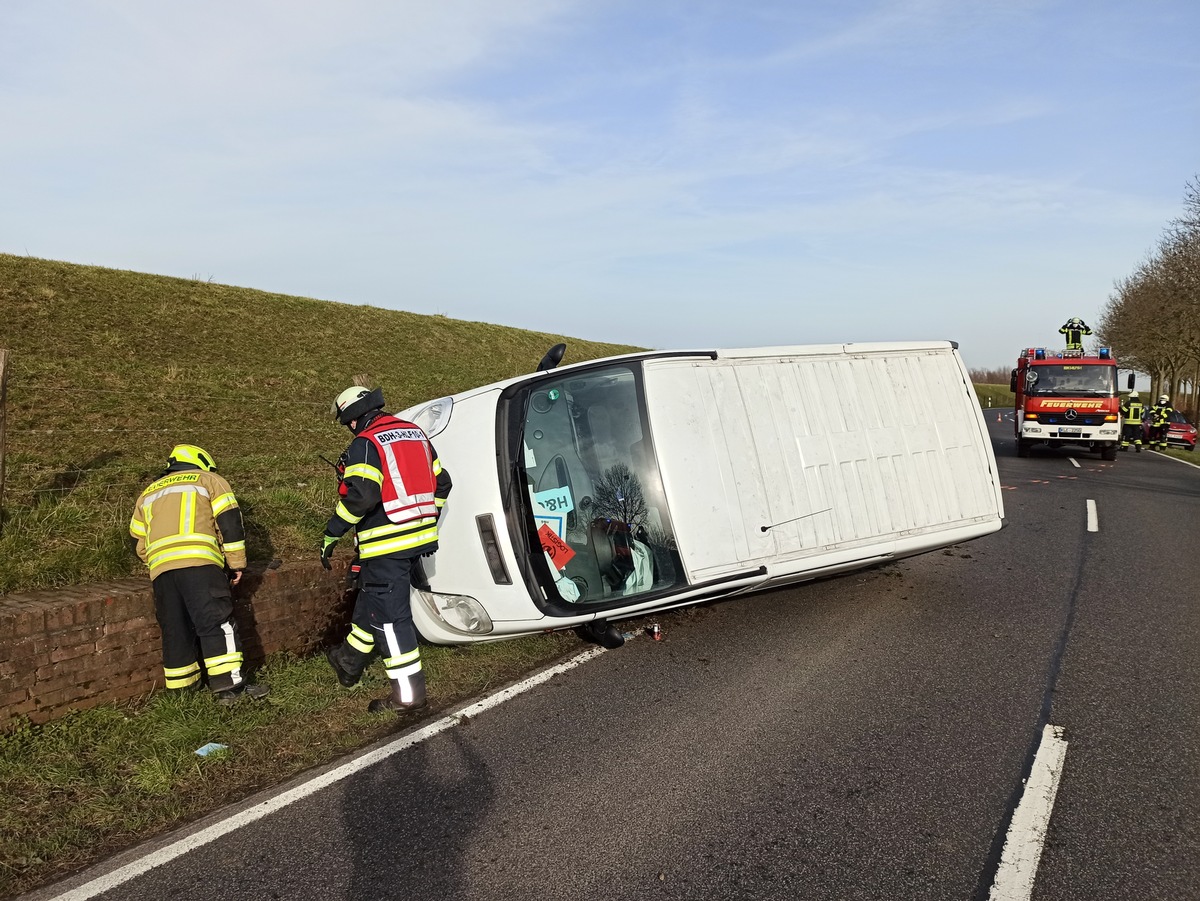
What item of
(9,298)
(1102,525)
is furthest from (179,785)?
(9,298)

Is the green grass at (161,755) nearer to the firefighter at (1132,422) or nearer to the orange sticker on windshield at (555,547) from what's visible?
the orange sticker on windshield at (555,547)

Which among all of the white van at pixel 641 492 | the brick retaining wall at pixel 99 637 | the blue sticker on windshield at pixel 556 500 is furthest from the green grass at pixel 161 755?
the blue sticker on windshield at pixel 556 500

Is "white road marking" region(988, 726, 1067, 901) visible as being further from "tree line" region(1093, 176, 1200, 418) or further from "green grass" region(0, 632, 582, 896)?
"tree line" region(1093, 176, 1200, 418)

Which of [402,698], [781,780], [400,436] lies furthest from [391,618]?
[781,780]

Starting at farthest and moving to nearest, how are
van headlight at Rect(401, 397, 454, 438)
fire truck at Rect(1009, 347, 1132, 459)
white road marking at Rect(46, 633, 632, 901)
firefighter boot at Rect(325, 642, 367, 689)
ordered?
fire truck at Rect(1009, 347, 1132, 459) → van headlight at Rect(401, 397, 454, 438) → firefighter boot at Rect(325, 642, 367, 689) → white road marking at Rect(46, 633, 632, 901)

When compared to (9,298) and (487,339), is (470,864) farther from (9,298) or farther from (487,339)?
(487,339)

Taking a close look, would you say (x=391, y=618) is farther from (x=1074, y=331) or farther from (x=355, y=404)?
(x=1074, y=331)

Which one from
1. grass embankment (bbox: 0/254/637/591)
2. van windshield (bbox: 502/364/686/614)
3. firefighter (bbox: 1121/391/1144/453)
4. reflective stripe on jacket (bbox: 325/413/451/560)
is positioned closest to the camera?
reflective stripe on jacket (bbox: 325/413/451/560)

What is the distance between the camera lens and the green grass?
351 cm

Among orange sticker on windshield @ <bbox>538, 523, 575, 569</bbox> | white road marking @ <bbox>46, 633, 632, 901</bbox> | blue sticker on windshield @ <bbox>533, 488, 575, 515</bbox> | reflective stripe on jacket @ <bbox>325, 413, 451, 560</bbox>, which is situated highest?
reflective stripe on jacket @ <bbox>325, 413, 451, 560</bbox>

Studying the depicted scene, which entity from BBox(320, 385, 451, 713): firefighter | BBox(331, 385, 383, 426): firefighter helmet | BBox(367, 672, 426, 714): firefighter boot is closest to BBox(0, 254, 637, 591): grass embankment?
BBox(320, 385, 451, 713): firefighter

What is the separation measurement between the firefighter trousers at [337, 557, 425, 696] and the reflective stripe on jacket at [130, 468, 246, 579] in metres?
0.82

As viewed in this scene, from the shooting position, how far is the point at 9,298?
15.7 m

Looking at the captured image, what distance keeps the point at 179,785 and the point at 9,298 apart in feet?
50.3
